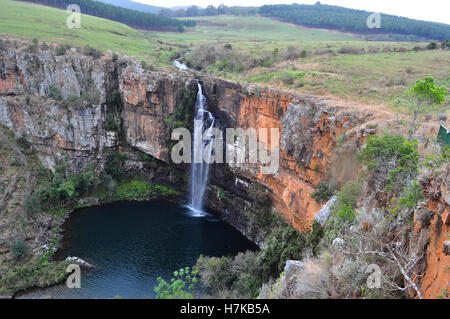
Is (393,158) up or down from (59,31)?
down

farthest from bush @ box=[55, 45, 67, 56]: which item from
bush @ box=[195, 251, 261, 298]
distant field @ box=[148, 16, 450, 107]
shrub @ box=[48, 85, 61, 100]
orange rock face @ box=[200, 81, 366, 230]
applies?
bush @ box=[195, 251, 261, 298]

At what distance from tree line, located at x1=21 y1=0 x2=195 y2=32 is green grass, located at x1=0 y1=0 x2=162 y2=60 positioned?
12.2 m

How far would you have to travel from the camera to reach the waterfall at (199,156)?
1403 inches

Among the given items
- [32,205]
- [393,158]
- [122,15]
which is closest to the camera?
[393,158]

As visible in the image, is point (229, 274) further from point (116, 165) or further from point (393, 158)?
point (116, 165)

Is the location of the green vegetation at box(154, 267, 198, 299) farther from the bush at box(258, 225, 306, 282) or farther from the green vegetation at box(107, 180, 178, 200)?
the green vegetation at box(107, 180, 178, 200)

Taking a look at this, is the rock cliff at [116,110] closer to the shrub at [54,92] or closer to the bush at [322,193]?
the shrub at [54,92]

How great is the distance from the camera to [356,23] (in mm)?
78250

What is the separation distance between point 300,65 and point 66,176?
2903 cm

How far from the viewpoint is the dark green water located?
24250 millimetres

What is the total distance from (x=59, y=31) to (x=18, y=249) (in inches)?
1251

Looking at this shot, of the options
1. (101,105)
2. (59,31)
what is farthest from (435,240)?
(59,31)

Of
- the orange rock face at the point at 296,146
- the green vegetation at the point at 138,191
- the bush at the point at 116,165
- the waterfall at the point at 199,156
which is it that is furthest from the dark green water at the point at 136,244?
the orange rock face at the point at 296,146
